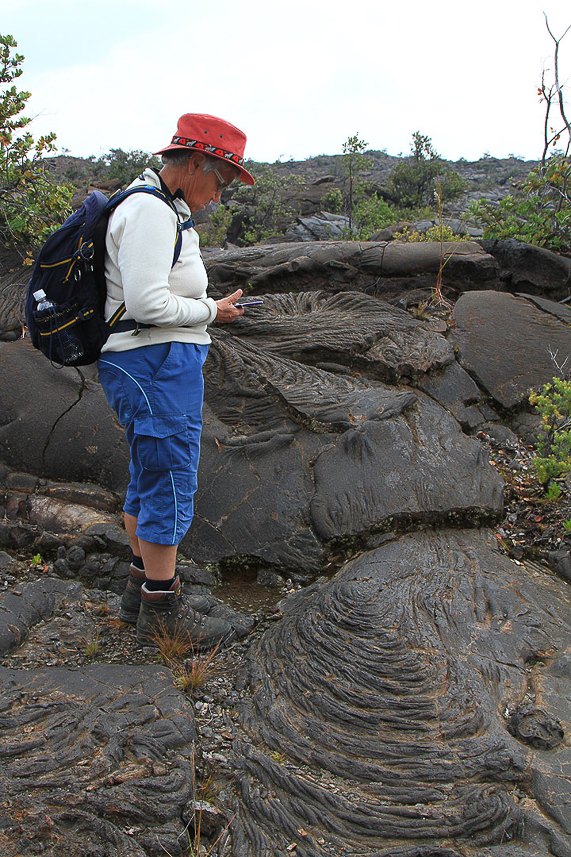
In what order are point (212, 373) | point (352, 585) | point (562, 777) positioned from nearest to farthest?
1. point (562, 777)
2. point (352, 585)
3. point (212, 373)

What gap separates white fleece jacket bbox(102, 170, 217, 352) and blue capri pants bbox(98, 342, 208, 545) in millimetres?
66

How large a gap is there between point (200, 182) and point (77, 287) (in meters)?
0.66

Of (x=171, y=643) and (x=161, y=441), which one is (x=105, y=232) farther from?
(x=171, y=643)

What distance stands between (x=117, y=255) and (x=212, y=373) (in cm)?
218

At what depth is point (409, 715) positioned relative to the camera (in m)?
2.59

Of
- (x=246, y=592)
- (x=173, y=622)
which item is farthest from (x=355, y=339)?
(x=173, y=622)

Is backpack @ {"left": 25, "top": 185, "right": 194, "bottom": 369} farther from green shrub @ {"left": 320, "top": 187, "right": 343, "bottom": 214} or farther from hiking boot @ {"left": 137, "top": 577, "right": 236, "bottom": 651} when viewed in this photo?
green shrub @ {"left": 320, "top": 187, "right": 343, "bottom": 214}

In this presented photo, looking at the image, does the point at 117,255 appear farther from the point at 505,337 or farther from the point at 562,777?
the point at 505,337

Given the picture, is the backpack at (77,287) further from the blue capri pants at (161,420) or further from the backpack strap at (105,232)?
the blue capri pants at (161,420)

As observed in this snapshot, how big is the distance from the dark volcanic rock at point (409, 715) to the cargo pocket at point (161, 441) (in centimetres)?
108

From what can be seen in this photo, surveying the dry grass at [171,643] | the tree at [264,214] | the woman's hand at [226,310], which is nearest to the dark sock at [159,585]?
the dry grass at [171,643]

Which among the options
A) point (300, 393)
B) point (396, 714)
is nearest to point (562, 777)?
point (396, 714)

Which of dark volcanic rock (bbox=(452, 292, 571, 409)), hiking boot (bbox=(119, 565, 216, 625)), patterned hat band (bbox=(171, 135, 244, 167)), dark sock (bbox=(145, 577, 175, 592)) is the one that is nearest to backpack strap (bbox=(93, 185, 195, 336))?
patterned hat band (bbox=(171, 135, 244, 167))

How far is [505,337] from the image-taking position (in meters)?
5.27
